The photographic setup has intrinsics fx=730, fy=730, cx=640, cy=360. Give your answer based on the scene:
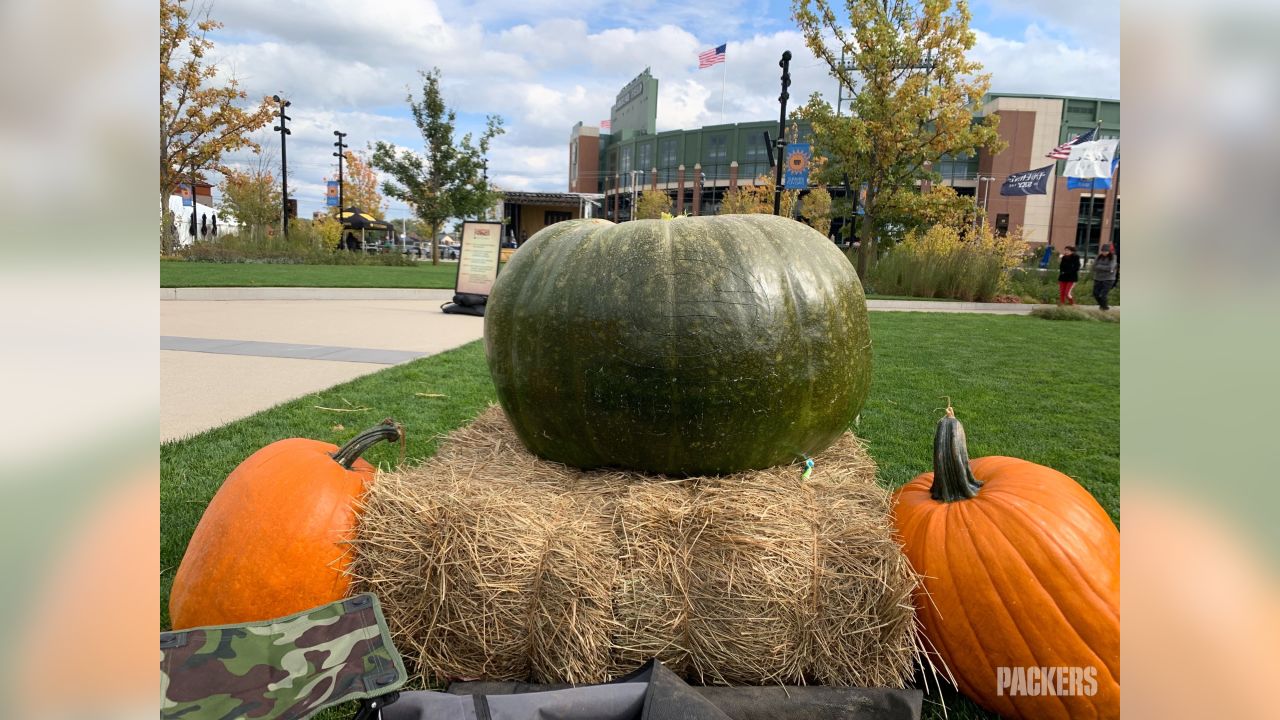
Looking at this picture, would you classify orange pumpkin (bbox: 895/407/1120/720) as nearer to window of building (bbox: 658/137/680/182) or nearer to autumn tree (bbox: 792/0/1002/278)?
autumn tree (bbox: 792/0/1002/278)

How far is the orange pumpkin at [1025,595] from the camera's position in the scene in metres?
2.12

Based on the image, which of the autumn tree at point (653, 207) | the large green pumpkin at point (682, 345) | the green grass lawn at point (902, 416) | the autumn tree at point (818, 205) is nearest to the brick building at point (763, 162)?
the autumn tree at point (818, 205)

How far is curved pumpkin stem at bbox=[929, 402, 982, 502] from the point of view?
247 centimetres

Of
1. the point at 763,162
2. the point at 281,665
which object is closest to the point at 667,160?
the point at 763,162

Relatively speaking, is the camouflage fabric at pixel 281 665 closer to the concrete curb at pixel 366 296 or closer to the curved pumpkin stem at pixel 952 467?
the curved pumpkin stem at pixel 952 467

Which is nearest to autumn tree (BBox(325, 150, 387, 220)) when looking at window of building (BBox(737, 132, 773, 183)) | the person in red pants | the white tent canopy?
the white tent canopy

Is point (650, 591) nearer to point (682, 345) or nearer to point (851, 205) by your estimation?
point (682, 345)

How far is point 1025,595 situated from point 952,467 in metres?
0.46
